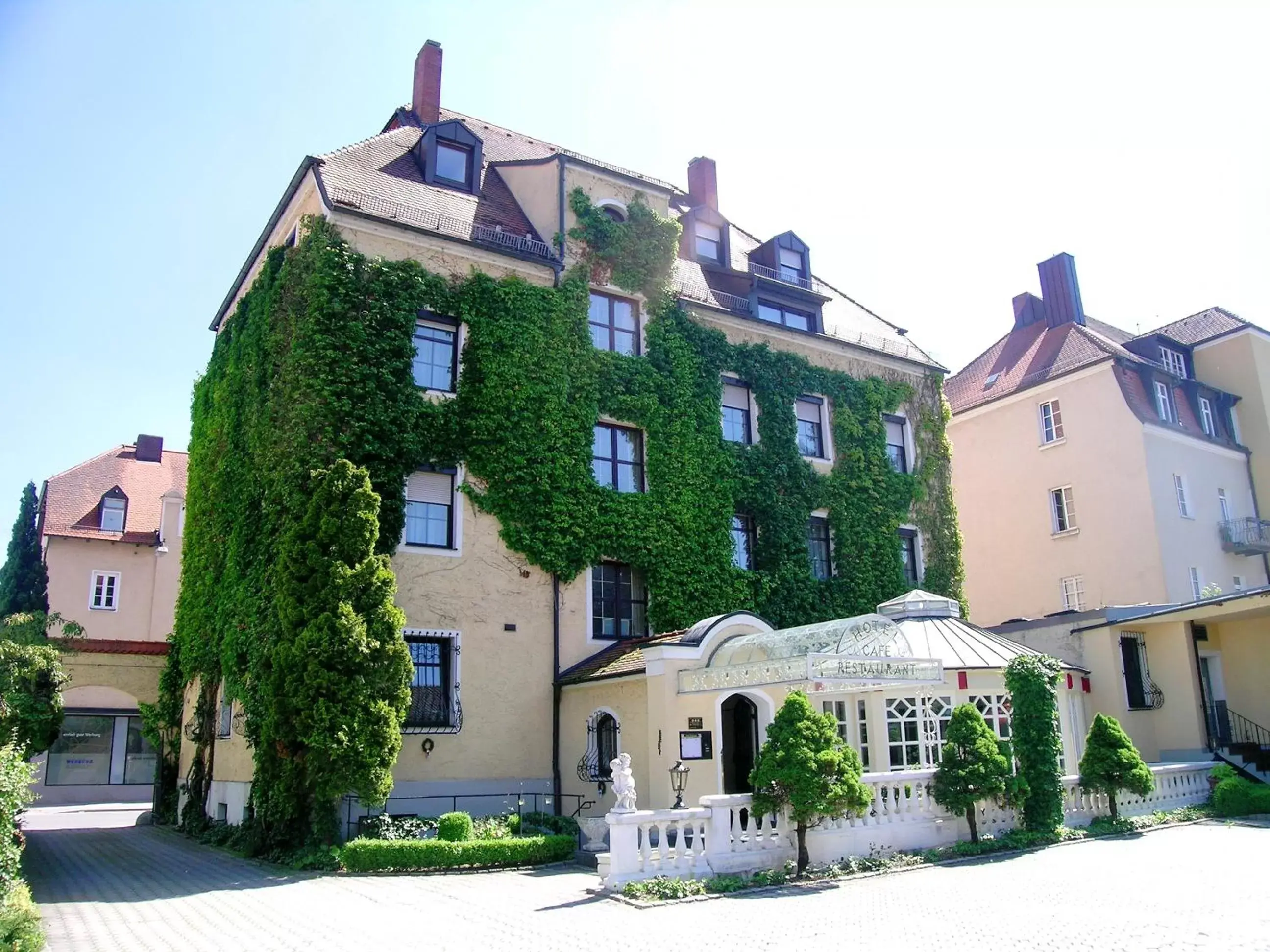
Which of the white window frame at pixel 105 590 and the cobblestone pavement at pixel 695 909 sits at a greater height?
the white window frame at pixel 105 590

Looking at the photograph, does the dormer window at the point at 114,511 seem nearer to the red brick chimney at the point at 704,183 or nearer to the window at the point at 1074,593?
the red brick chimney at the point at 704,183

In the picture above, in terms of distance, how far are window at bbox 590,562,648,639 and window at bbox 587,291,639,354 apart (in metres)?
5.32

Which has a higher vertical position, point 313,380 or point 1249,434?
point 1249,434

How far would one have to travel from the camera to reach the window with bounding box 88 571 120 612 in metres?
39.4

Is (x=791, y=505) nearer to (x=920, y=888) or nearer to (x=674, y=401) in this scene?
(x=674, y=401)

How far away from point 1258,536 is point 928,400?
1378 centimetres

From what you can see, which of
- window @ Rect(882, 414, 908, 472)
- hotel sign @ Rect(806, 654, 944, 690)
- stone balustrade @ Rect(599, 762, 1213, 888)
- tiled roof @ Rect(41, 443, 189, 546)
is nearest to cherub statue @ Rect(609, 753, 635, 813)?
stone balustrade @ Rect(599, 762, 1213, 888)

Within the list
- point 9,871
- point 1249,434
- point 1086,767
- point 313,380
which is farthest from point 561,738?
point 1249,434


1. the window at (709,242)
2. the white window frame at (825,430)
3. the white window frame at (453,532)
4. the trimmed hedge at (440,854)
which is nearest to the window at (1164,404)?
the white window frame at (825,430)

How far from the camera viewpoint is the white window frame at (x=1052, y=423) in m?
34.1

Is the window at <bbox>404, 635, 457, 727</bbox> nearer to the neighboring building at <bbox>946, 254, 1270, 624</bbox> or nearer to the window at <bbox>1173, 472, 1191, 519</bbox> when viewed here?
the neighboring building at <bbox>946, 254, 1270, 624</bbox>

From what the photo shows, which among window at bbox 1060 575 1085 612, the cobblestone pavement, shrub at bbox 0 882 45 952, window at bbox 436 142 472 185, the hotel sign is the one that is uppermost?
window at bbox 436 142 472 185

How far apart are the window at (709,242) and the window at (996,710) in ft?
46.5

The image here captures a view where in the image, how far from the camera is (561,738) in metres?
20.8
